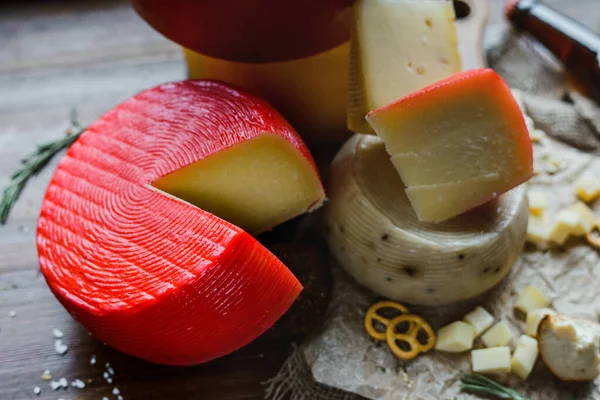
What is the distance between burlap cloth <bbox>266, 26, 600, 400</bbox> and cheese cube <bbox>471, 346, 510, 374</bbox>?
1.0 inches

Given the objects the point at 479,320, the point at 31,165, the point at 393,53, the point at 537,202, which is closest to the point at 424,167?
the point at 393,53

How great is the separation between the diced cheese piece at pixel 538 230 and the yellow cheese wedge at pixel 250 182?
56 cm

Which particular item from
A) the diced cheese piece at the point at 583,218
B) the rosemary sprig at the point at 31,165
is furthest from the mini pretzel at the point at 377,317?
the rosemary sprig at the point at 31,165

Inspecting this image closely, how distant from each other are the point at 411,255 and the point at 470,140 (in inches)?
10.5

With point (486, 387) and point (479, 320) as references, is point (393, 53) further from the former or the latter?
point (486, 387)

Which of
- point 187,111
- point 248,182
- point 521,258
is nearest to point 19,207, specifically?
point 187,111

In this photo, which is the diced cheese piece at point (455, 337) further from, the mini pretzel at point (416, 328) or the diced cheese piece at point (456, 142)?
the diced cheese piece at point (456, 142)

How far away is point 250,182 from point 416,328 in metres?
0.49

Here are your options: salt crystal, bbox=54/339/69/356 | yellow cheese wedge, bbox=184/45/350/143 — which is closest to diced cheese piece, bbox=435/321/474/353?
yellow cheese wedge, bbox=184/45/350/143

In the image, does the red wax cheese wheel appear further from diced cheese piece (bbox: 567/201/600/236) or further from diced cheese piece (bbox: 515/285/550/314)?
diced cheese piece (bbox: 567/201/600/236)

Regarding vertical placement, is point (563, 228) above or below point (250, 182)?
below

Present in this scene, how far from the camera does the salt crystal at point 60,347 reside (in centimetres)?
135

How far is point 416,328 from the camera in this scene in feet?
4.39

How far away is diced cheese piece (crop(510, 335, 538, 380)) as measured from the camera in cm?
126
